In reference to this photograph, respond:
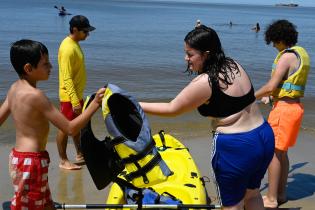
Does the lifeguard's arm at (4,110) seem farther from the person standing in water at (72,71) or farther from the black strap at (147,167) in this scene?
the person standing in water at (72,71)

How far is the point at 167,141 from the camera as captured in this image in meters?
5.73

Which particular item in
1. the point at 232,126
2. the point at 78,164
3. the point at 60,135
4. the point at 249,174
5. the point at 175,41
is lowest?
the point at 175,41

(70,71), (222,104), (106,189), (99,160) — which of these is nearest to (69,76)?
(70,71)

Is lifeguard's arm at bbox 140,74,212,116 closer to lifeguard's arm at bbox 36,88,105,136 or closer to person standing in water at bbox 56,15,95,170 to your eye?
lifeguard's arm at bbox 36,88,105,136

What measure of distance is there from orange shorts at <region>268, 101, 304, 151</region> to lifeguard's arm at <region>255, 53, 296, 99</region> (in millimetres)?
278

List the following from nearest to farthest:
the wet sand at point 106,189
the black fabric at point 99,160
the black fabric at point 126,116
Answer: the black fabric at point 126,116, the black fabric at point 99,160, the wet sand at point 106,189

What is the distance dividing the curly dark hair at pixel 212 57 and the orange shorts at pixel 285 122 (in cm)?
176

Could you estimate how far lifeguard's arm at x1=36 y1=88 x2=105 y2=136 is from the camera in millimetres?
3371

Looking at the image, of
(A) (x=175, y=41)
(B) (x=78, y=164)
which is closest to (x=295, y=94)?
(B) (x=78, y=164)

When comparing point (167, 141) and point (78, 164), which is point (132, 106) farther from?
point (78, 164)

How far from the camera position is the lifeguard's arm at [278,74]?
4.77 meters

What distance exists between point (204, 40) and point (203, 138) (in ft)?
16.0

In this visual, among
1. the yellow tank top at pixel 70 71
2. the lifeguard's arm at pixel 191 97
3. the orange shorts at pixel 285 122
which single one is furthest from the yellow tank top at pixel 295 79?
the yellow tank top at pixel 70 71

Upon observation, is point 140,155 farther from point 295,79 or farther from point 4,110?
point 295,79
